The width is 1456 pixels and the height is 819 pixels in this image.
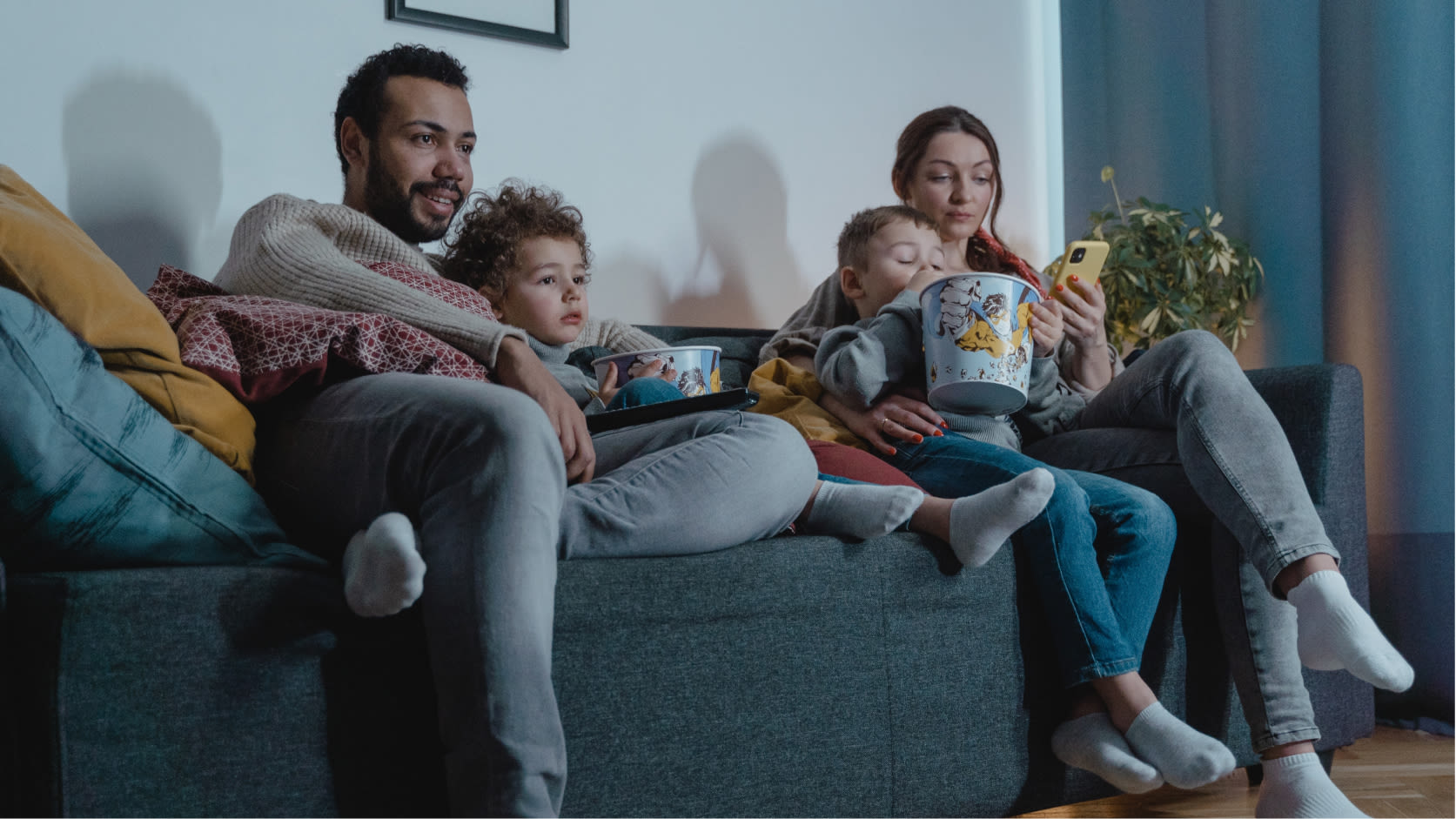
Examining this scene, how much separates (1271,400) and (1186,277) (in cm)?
74

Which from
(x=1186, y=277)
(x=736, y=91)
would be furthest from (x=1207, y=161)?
(x=736, y=91)

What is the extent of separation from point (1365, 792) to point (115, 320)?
169cm

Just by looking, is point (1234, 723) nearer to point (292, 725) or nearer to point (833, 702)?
point (833, 702)

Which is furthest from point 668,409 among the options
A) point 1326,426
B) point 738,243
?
point 738,243

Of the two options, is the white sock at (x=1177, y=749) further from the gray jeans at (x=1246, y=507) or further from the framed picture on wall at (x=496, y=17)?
the framed picture on wall at (x=496, y=17)

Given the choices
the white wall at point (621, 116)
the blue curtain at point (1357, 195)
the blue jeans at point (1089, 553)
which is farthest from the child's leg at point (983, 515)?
the blue curtain at point (1357, 195)

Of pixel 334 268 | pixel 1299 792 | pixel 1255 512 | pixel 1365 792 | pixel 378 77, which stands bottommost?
pixel 1365 792

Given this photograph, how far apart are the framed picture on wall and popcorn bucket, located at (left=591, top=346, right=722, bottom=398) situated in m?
0.87

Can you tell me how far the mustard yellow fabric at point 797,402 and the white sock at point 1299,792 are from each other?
0.68m

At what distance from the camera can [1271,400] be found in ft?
5.09

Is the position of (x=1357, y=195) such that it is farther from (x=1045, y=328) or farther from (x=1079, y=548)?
(x=1079, y=548)

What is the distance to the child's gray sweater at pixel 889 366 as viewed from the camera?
159 centimetres

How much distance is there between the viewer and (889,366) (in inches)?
63.6

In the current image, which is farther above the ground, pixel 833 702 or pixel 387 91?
pixel 387 91
